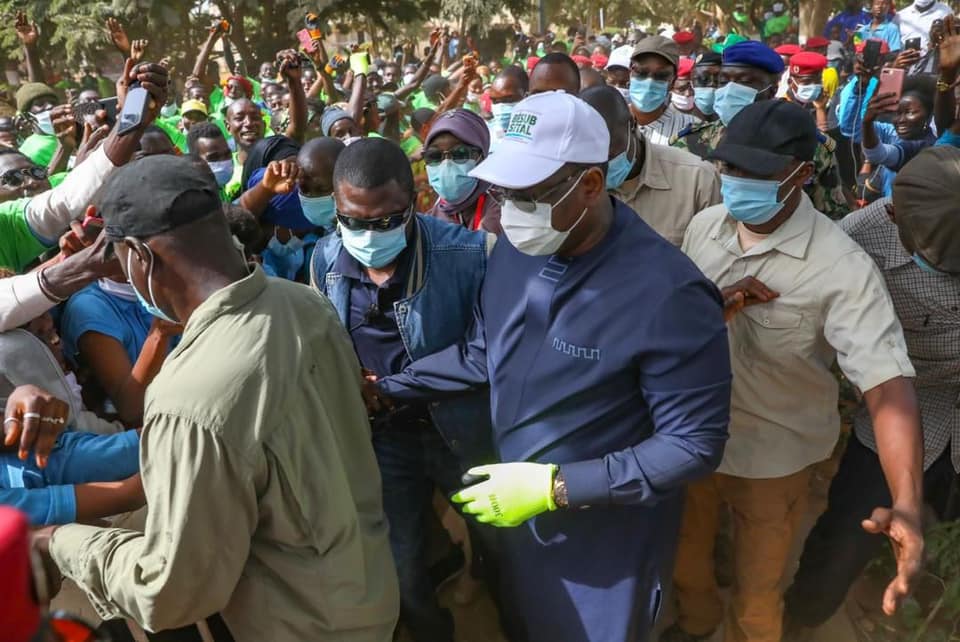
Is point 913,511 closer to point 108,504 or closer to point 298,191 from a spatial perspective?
point 108,504

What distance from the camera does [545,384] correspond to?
208 centimetres

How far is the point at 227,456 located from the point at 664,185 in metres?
2.54

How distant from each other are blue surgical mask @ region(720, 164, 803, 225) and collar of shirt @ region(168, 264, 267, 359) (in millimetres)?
1658

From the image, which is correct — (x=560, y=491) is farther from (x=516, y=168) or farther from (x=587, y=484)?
(x=516, y=168)

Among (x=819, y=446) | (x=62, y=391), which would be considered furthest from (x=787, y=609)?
(x=62, y=391)

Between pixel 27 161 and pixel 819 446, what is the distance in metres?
4.03

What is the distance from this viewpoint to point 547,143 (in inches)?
81.0

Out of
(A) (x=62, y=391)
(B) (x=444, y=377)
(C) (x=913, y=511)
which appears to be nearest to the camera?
(C) (x=913, y=511)

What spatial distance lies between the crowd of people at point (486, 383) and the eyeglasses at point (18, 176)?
0.69 meters

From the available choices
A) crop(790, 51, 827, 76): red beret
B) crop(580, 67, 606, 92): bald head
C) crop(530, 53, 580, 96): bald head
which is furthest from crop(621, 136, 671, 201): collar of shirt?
crop(790, 51, 827, 76): red beret

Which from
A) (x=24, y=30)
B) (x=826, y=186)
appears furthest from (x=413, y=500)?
(x=24, y=30)

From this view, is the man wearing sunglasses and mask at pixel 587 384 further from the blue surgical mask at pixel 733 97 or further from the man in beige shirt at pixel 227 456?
the blue surgical mask at pixel 733 97

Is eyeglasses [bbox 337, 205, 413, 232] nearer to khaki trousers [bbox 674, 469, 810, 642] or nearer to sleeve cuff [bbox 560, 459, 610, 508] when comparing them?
sleeve cuff [bbox 560, 459, 610, 508]

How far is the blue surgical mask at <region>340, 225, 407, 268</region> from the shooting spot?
2.64 metres
